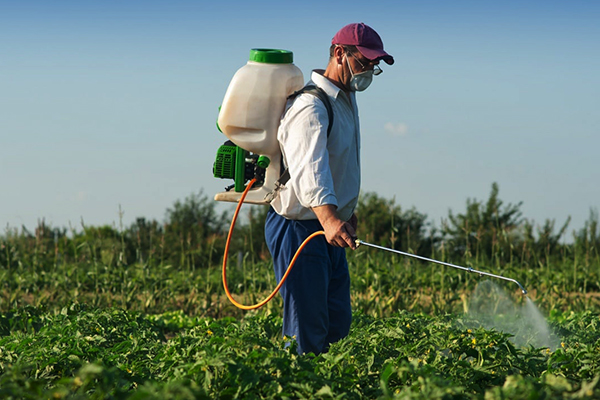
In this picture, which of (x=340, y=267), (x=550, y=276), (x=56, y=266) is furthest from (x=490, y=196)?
(x=340, y=267)

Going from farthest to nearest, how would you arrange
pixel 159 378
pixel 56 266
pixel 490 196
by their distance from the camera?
pixel 490 196 → pixel 56 266 → pixel 159 378

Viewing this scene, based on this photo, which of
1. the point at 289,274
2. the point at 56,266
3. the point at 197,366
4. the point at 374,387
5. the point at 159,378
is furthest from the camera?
the point at 56,266

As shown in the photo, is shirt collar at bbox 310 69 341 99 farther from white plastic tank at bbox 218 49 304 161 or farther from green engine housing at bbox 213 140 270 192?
green engine housing at bbox 213 140 270 192

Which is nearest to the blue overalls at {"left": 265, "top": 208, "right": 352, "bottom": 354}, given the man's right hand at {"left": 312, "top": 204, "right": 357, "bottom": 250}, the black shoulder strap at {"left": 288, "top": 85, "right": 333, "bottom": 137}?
the man's right hand at {"left": 312, "top": 204, "right": 357, "bottom": 250}

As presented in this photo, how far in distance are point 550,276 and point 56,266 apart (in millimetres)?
5695

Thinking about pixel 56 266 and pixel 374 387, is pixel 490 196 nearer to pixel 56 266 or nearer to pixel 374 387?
pixel 56 266

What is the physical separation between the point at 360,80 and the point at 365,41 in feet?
0.73

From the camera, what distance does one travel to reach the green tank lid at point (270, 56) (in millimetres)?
4492

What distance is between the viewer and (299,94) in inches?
167

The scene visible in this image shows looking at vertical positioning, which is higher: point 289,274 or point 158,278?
point 289,274

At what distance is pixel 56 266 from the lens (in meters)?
8.88

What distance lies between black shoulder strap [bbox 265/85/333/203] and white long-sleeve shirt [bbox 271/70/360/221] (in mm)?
34

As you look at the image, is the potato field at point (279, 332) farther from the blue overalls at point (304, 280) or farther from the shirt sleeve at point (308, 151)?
the shirt sleeve at point (308, 151)

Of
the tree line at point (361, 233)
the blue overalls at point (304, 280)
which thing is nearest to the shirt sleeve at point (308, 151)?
the blue overalls at point (304, 280)
